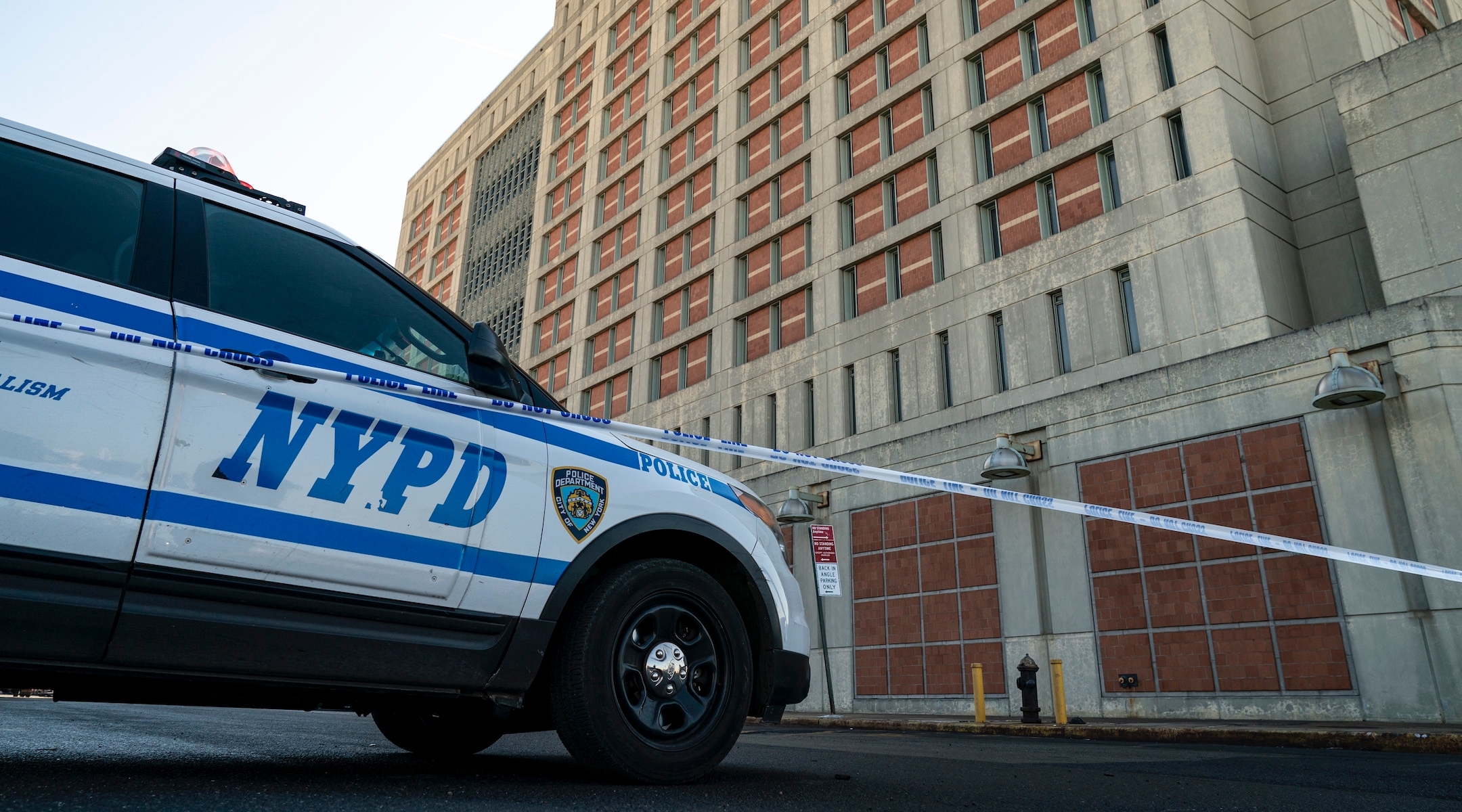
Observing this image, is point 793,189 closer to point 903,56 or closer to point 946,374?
point 903,56

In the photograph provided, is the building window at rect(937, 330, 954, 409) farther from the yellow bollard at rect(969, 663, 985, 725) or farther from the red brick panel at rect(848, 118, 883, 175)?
the yellow bollard at rect(969, 663, 985, 725)

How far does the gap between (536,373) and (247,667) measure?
121ft

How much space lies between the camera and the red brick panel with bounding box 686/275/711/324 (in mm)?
29953

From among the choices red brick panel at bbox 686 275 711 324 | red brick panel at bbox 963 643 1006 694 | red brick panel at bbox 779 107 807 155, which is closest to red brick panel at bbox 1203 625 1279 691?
red brick panel at bbox 963 643 1006 694

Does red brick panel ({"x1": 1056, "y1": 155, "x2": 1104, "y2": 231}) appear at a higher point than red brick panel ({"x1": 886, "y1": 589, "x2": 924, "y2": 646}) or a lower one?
higher

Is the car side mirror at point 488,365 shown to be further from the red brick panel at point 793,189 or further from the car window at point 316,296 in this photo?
the red brick panel at point 793,189

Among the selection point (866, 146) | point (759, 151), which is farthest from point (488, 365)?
point (759, 151)

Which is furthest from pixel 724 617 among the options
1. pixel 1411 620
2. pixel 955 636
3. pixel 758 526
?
pixel 955 636

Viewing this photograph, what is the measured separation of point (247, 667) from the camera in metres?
2.67

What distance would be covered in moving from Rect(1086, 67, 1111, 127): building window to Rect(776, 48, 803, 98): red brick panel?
10830 mm

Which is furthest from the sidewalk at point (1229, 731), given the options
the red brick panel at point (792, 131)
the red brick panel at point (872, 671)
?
the red brick panel at point (792, 131)

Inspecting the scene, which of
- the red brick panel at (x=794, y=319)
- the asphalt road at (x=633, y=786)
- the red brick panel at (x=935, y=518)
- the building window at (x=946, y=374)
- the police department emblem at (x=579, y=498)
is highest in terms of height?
the red brick panel at (x=794, y=319)

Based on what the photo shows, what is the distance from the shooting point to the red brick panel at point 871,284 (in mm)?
23422

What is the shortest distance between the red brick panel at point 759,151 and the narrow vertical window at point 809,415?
8490 mm
